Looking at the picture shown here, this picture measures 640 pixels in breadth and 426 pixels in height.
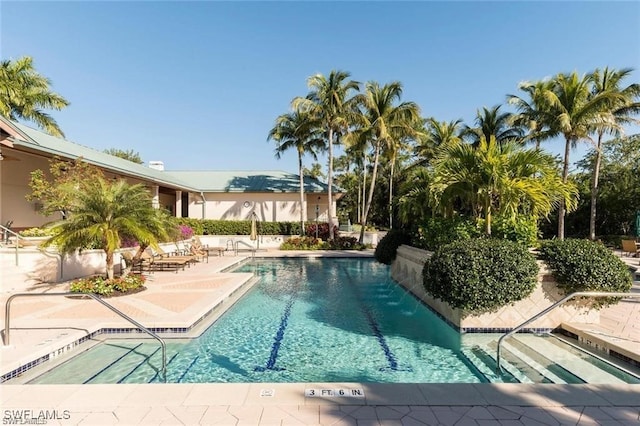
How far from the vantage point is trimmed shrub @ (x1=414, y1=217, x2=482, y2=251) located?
327 inches

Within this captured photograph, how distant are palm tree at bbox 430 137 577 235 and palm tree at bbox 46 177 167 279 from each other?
7.82 meters

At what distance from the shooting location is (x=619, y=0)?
9.76m

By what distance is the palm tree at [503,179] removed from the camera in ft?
24.2

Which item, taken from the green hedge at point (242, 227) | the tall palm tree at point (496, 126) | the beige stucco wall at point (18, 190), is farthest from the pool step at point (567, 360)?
the tall palm tree at point (496, 126)

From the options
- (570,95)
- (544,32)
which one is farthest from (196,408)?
(570,95)

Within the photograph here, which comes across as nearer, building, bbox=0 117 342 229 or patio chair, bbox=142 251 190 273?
patio chair, bbox=142 251 190 273

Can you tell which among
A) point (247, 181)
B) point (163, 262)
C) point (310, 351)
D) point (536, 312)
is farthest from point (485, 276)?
point (247, 181)

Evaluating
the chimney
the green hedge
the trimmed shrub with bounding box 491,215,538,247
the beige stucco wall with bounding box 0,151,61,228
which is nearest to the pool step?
the trimmed shrub with bounding box 491,215,538,247

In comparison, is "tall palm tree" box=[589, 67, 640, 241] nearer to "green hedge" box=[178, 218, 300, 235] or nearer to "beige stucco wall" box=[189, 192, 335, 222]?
"green hedge" box=[178, 218, 300, 235]

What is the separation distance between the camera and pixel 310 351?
619 cm

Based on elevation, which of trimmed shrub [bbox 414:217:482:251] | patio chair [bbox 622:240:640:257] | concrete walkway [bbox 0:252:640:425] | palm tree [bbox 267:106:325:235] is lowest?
concrete walkway [bbox 0:252:640:425]

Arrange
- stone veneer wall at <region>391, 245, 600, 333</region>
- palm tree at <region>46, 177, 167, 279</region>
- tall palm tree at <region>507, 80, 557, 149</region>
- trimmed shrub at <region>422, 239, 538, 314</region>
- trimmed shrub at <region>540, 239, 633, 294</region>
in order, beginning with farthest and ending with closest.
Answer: tall palm tree at <region>507, 80, 557, 149</region>
palm tree at <region>46, 177, 167, 279</region>
stone veneer wall at <region>391, 245, 600, 333</region>
trimmed shrub at <region>540, 239, 633, 294</region>
trimmed shrub at <region>422, 239, 538, 314</region>

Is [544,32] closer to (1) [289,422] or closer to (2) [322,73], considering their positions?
(1) [289,422]

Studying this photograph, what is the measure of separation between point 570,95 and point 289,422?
24703mm
